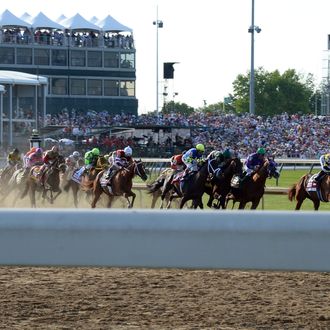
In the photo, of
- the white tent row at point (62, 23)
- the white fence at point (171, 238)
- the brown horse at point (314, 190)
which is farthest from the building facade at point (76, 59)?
the white fence at point (171, 238)

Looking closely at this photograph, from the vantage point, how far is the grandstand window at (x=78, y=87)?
62531 millimetres

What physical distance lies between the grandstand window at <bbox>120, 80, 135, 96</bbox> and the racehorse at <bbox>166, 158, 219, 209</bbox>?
151ft

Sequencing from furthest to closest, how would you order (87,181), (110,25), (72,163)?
(110,25) → (72,163) → (87,181)

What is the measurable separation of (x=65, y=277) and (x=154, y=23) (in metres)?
59.3

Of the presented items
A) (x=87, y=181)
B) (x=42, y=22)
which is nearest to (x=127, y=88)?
(x=42, y=22)

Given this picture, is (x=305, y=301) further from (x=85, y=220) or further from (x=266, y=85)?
(x=266, y=85)

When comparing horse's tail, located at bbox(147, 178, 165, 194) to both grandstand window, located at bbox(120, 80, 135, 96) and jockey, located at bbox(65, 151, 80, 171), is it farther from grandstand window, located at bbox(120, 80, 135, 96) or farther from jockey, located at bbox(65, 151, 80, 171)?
grandstand window, located at bbox(120, 80, 135, 96)

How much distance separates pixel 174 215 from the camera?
2.88 m

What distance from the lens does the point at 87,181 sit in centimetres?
2014

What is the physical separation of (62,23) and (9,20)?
13.6 feet

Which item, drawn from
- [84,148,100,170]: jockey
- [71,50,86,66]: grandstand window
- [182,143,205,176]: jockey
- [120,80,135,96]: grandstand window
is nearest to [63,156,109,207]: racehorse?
[84,148,100,170]: jockey

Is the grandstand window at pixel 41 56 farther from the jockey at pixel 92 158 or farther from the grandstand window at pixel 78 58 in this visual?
the jockey at pixel 92 158

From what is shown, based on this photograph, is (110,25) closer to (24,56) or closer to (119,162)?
(24,56)

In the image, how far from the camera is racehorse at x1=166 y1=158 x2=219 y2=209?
688 inches
